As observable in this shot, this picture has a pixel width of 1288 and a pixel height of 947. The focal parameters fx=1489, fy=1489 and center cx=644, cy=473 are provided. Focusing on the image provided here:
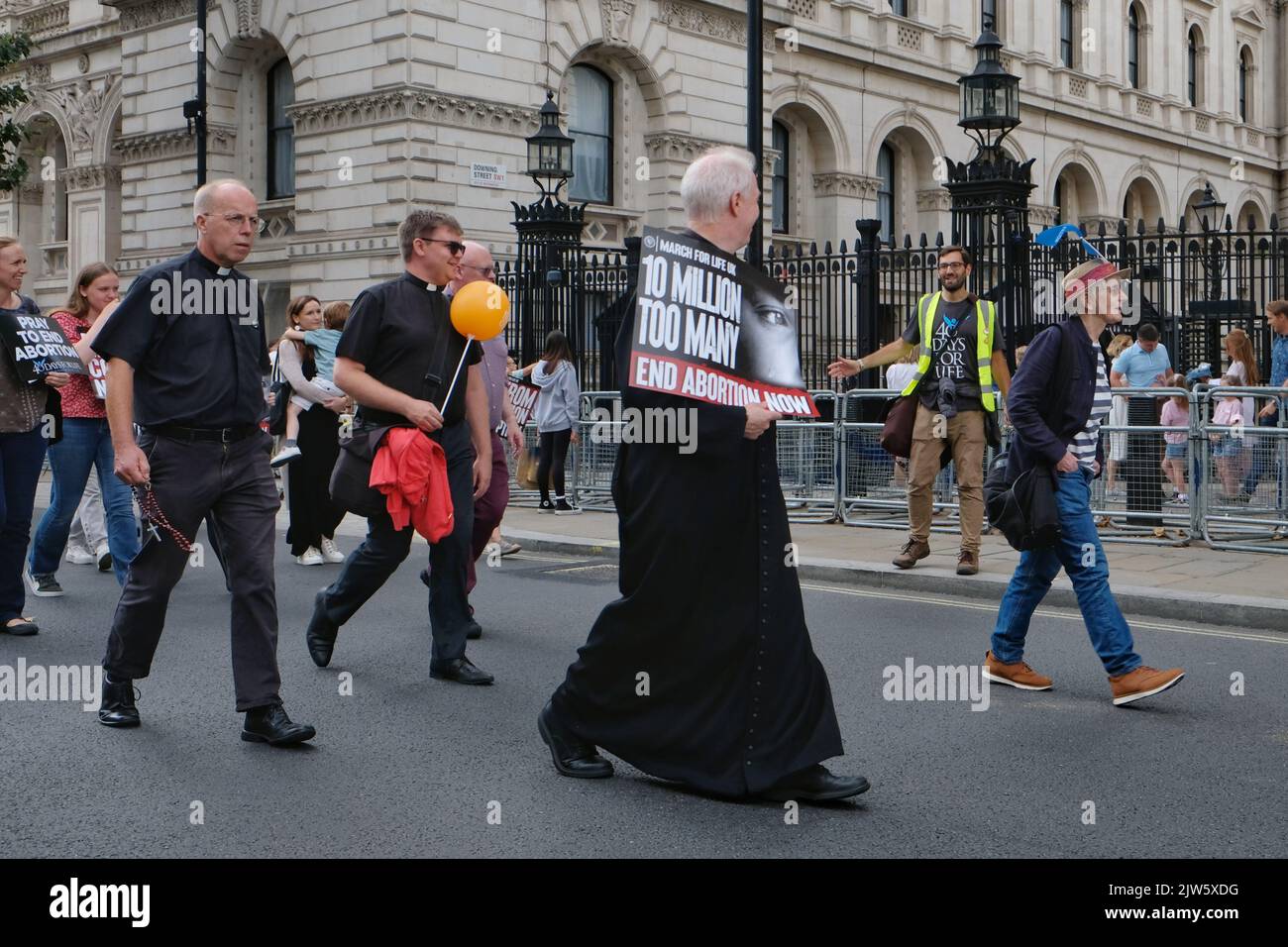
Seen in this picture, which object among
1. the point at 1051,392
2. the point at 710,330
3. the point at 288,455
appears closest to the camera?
the point at 710,330

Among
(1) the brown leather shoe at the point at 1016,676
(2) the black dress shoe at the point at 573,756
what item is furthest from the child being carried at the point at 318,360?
(2) the black dress shoe at the point at 573,756

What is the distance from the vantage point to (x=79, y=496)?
9383mm

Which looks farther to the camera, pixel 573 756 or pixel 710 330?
pixel 573 756

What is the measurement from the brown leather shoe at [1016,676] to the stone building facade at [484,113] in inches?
696

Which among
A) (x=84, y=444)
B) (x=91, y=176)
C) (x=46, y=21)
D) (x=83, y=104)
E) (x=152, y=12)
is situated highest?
(x=46, y=21)

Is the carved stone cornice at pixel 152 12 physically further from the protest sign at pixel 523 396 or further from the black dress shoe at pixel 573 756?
the black dress shoe at pixel 573 756

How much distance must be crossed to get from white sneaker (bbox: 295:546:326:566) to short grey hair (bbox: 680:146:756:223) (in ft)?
22.7

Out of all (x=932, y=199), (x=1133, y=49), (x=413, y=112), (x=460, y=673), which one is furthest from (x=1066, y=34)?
(x=460, y=673)

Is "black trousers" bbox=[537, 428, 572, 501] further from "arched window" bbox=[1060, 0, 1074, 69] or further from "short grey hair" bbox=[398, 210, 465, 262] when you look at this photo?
"arched window" bbox=[1060, 0, 1074, 69]

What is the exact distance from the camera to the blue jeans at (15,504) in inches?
322

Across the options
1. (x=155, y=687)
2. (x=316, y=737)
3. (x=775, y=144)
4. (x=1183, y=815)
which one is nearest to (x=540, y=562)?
(x=155, y=687)

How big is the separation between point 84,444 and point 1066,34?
118 feet

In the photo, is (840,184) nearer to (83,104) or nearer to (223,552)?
(83,104)

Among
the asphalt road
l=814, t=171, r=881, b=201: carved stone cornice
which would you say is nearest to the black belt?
the asphalt road
